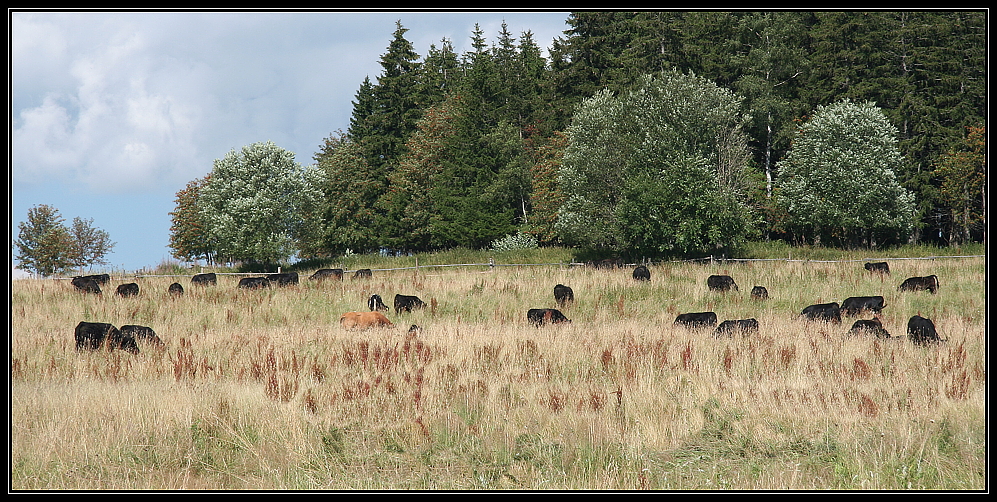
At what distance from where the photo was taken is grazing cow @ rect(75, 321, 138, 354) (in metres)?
14.7

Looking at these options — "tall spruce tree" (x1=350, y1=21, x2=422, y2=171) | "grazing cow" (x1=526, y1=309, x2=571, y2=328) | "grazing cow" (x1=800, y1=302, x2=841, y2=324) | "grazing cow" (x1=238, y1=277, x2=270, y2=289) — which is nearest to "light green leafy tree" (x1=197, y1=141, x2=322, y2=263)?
"tall spruce tree" (x1=350, y1=21, x2=422, y2=171)

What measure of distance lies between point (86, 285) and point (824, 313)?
2689cm

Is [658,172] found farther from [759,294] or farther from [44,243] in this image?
[44,243]

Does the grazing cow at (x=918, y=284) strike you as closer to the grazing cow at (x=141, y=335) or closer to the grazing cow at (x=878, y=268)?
the grazing cow at (x=878, y=268)

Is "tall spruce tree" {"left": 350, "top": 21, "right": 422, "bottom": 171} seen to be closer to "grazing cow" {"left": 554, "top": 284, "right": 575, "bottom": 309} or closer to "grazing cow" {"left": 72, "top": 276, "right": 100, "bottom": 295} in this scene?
"grazing cow" {"left": 72, "top": 276, "right": 100, "bottom": 295}

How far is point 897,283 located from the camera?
29344mm

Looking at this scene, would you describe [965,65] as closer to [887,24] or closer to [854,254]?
[887,24]

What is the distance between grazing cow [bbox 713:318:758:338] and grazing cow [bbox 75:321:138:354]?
42.1ft

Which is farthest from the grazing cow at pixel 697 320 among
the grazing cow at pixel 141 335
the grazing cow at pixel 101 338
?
the grazing cow at pixel 101 338

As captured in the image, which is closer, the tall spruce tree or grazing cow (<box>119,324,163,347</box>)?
grazing cow (<box>119,324,163,347</box>)

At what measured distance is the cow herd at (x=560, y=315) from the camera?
15203 mm

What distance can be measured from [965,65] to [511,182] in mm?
33833

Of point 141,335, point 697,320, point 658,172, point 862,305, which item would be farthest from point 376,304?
point 658,172

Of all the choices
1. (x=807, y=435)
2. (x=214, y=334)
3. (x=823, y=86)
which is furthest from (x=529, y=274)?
(x=823, y=86)
